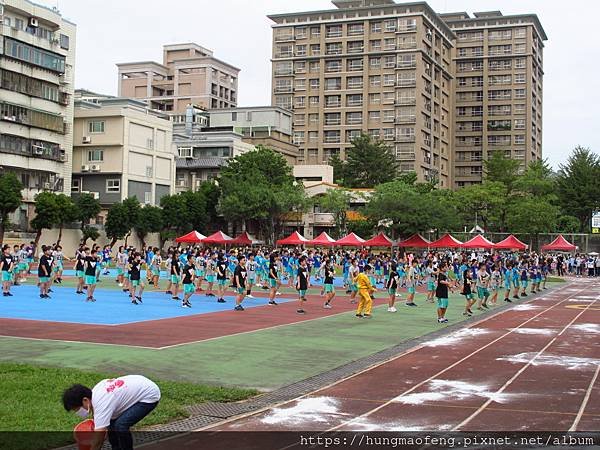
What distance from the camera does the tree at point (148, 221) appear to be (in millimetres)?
62884

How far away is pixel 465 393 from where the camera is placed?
11.3m

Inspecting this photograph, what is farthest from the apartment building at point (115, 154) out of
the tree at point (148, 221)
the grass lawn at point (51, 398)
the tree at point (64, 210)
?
the grass lawn at point (51, 398)

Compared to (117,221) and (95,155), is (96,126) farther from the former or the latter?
(117,221)

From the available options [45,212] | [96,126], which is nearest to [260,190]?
[96,126]

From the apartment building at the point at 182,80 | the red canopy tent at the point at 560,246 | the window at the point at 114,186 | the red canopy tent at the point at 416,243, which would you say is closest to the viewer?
the red canopy tent at the point at 416,243

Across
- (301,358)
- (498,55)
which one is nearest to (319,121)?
(498,55)

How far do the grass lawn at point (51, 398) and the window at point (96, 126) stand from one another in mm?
57241

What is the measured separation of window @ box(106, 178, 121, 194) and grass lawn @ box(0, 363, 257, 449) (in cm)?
5570

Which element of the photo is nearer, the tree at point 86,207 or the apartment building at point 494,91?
the tree at point 86,207

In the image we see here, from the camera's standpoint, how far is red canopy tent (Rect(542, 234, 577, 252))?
190ft

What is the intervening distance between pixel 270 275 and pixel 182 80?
86.8m

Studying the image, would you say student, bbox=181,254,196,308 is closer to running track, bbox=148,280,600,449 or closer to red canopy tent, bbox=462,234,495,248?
running track, bbox=148,280,600,449

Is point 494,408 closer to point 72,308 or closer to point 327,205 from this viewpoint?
point 72,308

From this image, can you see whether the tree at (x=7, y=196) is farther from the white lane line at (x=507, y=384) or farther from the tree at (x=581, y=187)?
the tree at (x=581, y=187)
